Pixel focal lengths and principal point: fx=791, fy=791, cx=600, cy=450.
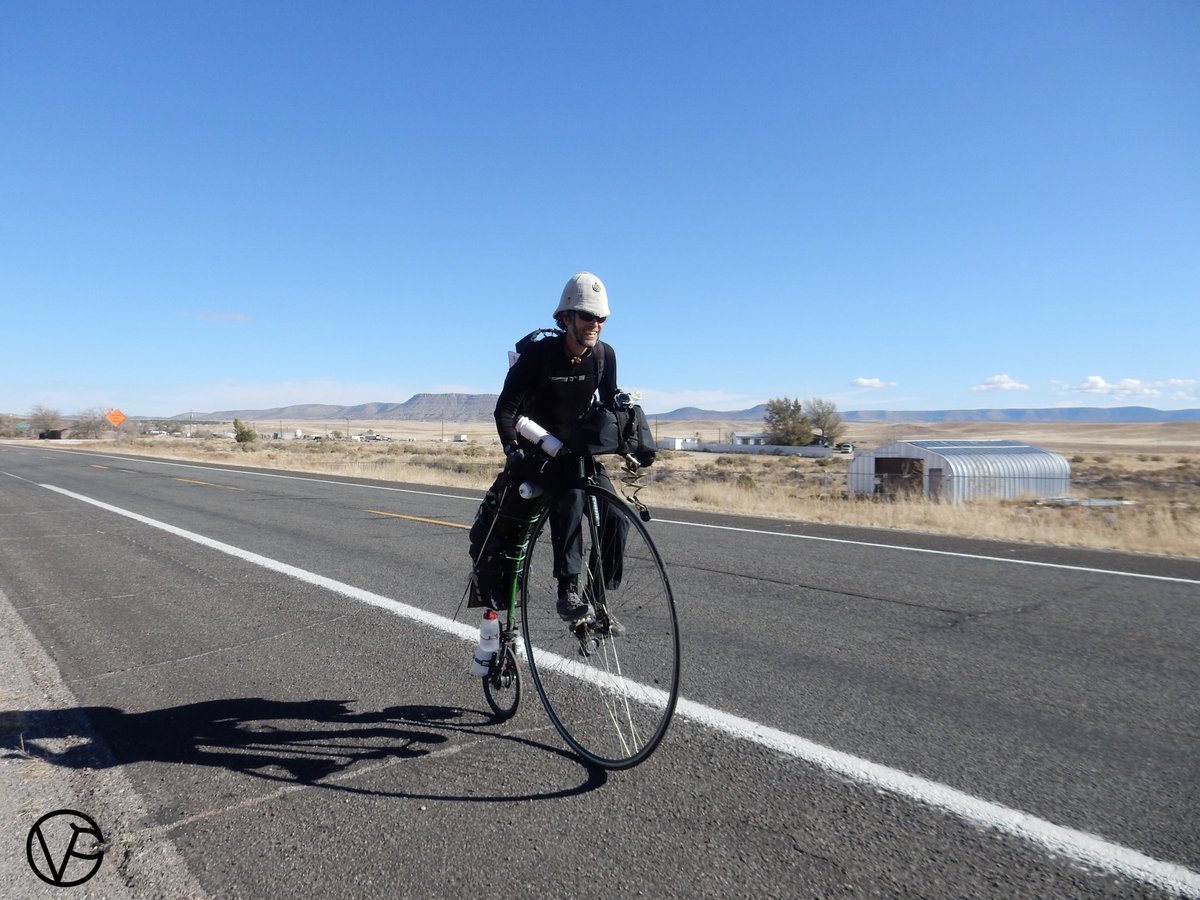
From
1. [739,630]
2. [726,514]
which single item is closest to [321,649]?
[739,630]

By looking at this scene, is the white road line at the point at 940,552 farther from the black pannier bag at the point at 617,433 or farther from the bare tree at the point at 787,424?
the bare tree at the point at 787,424

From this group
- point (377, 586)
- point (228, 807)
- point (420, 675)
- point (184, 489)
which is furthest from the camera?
point (184, 489)

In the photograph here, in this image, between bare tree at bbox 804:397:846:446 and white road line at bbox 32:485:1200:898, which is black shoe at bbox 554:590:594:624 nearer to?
white road line at bbox 32:485:1200:898

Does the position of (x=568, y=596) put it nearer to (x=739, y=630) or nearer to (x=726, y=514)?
(x=739, y=630)

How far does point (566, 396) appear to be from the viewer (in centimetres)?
372

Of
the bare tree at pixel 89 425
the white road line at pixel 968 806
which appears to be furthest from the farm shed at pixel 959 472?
the bare tree at pixel 89 425

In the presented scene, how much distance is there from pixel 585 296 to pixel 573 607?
4.54 ft

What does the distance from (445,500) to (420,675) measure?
41.0ft

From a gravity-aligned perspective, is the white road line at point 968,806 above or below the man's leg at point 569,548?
below

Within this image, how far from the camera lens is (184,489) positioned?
1983cm

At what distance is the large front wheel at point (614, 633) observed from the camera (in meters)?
3.25

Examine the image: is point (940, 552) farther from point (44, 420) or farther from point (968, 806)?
point (44, 420)

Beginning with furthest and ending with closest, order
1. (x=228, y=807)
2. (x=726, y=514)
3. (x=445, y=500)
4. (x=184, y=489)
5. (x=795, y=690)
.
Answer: (x=184, y=489) < (x=445, y=500) < (x=726, y=514) < (x=795, y=690) < (x=228, y=807)

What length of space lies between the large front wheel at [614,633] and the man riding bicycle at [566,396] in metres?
0.07
